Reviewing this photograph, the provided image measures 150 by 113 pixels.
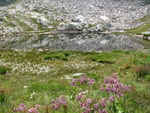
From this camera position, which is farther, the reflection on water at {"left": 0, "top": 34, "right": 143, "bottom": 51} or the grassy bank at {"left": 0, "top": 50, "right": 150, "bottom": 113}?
the reflection on water at {"left": 0, "top": 34, "right": 143, "bottom": 51}

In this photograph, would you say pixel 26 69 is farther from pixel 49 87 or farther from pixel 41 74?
pixel 49 87

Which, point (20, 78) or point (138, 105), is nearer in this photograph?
point (138, 105)

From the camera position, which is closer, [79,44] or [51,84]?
[51,84]

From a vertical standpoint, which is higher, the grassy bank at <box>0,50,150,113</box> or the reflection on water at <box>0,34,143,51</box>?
the grassy bank at <box>0,50,150,113</box>

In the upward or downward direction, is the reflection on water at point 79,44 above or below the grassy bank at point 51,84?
below

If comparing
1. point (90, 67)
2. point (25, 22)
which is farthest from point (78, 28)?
point (90, 67)

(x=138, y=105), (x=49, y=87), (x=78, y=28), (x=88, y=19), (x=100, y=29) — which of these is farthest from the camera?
(x=88, y=19)

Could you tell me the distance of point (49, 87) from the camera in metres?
10.8

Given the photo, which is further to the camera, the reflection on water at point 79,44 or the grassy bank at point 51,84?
the reflection on water at point 79,44

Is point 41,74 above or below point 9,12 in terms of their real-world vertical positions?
above

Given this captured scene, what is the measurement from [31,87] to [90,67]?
10.3 metres

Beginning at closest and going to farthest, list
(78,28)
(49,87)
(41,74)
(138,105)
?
(138,105) → (49,87) → (41,74) → (78,28)

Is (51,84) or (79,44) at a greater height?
(51,84)

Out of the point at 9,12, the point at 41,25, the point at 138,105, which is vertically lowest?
the point at 41,25
